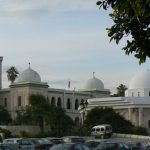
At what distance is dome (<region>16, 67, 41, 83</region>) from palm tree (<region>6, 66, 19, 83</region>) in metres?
1.33

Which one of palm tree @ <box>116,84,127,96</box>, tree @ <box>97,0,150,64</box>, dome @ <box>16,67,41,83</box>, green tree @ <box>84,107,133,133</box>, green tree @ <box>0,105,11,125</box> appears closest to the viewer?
tree @ <box>97,0,150,64</box>

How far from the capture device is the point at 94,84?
4929 inches

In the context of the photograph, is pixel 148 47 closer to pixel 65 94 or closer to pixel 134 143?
pixel 134 143

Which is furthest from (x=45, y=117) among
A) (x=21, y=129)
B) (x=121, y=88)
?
(x=121, y=88)

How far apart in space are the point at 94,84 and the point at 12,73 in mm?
18248

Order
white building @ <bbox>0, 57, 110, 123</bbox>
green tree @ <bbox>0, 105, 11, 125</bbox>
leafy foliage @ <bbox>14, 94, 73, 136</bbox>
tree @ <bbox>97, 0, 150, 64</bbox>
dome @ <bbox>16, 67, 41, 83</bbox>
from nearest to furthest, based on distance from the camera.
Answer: tree @ <bbox>97, 0, 150, 64</bbox>
leafy foliage @ <bbox>14, 94, 73, 136</bbox>
green tree @ <bbox>0, 105, 11, 125</bbox>
white building @ <bbox>0, 57, 110, 123</bbox>
dome @ <bbox>16, 67, 41, 83</bbox>

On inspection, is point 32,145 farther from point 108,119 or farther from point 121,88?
point 121,88

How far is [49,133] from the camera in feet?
250

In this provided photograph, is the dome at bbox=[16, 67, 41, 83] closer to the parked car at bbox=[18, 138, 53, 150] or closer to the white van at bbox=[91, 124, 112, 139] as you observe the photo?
the white van at bbox=[91, 124, 112, 139]

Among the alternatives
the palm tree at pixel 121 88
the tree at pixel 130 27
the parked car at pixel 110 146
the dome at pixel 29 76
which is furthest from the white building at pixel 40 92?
the tree at pixel 130 27

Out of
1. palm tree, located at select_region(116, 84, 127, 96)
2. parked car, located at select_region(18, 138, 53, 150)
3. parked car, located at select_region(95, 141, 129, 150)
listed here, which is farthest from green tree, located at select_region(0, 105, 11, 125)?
parked car, located at select_region(95, 141, 129, 150)

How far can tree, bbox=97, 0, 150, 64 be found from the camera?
11180 millimetres

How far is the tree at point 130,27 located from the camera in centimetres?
1118

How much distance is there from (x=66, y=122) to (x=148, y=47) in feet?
224
